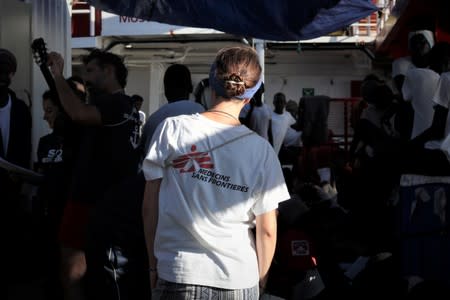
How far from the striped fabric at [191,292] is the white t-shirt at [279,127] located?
877 centimetres

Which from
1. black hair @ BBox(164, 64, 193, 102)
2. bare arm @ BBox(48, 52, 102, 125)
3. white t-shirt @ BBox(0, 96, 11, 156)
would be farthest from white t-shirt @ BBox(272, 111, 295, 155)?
bare arm @ BBox(48, 52, 102, 125)

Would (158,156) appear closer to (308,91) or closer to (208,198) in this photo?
(208,198)

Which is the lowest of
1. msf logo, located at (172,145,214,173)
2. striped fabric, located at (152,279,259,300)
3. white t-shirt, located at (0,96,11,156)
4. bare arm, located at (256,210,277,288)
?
striped fabric, located at (152,279,259,300)

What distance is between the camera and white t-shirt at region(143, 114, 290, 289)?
279 centimetres

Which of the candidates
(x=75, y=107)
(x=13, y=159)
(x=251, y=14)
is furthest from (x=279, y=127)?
(x=75, y=107)

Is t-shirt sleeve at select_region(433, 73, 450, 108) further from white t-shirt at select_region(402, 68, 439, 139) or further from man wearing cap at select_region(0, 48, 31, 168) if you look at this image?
man wearing cap at select_region(0, 48, 31, 168)

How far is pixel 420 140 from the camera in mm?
5738

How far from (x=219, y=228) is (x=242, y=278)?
0.71 feet

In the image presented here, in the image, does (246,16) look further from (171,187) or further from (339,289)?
(171,187)

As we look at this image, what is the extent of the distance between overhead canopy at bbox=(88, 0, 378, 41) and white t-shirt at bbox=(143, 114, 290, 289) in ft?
11.5

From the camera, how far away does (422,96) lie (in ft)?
20.7

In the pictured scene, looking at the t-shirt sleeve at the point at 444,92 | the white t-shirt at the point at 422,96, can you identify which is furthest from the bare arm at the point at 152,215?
the white t-shirt at the point at 422,96

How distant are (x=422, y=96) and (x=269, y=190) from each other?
12.4 feet

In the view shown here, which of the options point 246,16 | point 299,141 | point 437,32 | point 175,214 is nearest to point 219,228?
point 175,214
